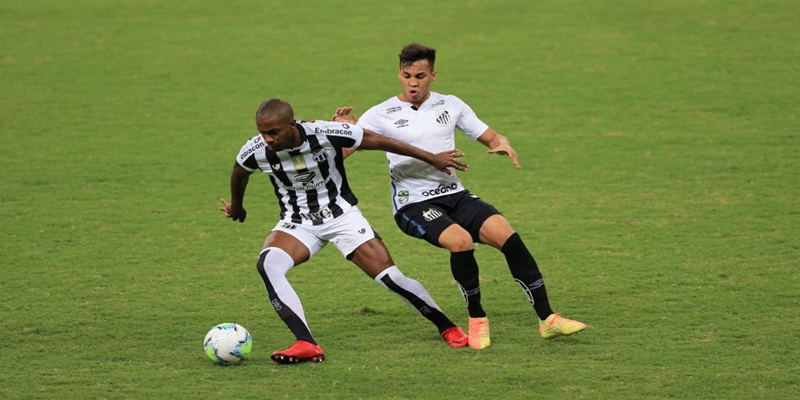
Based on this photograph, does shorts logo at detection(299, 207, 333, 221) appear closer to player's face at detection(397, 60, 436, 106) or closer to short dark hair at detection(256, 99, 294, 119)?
short dark hair at detection(256, 99, 294, 119)

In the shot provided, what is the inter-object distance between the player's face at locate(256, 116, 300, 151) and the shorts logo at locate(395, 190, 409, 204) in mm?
868

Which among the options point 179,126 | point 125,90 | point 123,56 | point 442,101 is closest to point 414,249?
point 442,101

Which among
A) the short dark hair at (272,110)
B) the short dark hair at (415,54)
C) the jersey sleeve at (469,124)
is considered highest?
the short dark hair at (415,54)

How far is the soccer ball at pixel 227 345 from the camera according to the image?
654 centimetres

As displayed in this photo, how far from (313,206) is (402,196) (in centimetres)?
64

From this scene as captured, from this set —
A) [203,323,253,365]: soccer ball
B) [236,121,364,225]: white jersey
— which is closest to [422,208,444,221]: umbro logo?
[236,121,364,225]: white jersey

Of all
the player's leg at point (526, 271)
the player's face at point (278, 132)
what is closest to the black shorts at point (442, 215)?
the player's leg at point (526, 271)

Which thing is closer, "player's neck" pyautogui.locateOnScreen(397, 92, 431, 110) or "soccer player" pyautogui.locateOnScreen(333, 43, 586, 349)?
"soccer player" pyautogui.locateOnScreen(333, 43, 586, 349)

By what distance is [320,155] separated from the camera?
6992 mm

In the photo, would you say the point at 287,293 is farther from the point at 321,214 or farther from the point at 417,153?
the point at 417,153

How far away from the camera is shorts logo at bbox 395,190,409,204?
7.33 meters

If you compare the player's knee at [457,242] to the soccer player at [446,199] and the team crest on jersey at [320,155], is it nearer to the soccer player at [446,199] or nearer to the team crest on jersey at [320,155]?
the soccer player at [446,199]

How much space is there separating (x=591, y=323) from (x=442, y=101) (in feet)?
6.06

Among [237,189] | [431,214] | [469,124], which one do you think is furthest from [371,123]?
[237,189]
